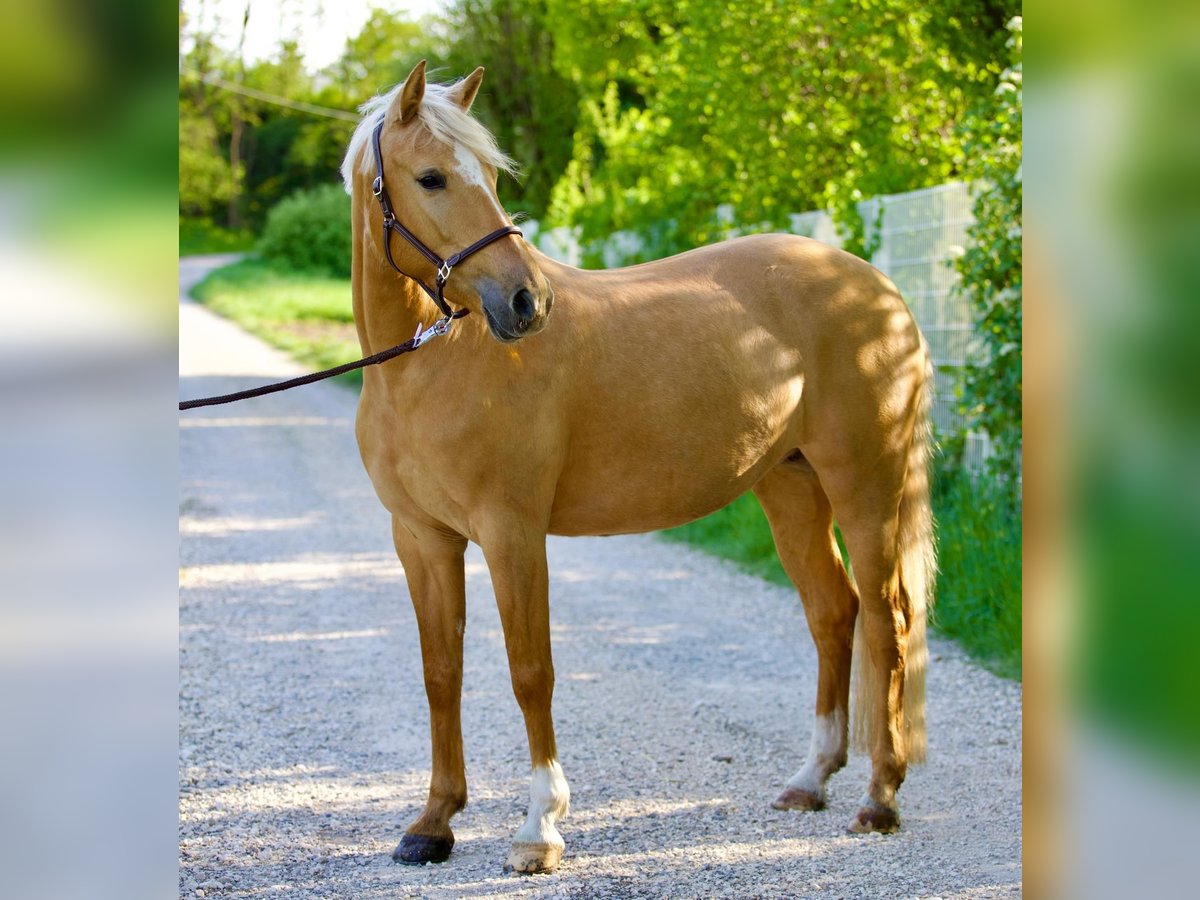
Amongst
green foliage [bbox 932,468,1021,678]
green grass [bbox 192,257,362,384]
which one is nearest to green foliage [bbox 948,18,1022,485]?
green foliage [bbox 932,468,1021,678]

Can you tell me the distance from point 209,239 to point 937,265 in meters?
39.0

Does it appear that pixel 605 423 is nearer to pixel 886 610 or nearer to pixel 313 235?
pixel 886 610

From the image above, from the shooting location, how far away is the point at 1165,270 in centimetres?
99

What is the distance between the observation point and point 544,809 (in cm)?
332

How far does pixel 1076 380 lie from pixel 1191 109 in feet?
0.82

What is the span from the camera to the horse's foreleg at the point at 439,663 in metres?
3.45

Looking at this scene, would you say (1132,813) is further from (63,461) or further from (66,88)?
(66,88)

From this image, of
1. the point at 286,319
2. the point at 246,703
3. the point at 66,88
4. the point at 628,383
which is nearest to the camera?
the point at 66,88

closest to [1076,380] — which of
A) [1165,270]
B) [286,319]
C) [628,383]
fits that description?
[1165,270]

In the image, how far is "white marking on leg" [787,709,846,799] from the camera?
3.86 m

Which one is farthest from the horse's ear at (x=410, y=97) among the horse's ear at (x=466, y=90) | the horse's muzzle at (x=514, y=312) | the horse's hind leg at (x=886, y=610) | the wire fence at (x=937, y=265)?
the wire fence at (x=937, y=265)

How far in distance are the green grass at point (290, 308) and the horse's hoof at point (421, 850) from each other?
1229cm

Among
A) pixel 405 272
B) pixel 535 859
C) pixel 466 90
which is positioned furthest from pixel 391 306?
pixel 535 859

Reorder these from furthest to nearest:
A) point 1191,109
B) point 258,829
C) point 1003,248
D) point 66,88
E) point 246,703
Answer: point 1003,248
point 246,703
point 258,829
point 66,88
point 1191,109
